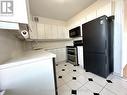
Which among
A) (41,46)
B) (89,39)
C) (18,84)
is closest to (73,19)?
(89,39)

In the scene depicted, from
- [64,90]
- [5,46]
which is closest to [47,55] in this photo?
[5,46]

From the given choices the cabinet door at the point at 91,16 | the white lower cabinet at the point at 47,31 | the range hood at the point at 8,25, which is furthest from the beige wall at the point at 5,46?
the cabinet door at the point at 91,16

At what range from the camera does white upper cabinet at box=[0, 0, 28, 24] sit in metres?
0.65

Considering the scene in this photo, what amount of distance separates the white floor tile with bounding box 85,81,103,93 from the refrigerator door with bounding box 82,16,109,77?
438 millimetres

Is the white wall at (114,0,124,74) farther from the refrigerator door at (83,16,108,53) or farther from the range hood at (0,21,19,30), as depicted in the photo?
the range hood at (0,21,19,30)

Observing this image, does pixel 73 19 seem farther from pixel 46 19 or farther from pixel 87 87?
pixel 87 87

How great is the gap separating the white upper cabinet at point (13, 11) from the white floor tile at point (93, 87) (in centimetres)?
181

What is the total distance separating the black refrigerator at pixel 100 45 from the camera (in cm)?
184

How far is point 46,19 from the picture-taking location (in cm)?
351

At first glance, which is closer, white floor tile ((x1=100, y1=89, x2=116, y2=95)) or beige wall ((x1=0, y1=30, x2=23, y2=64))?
beige wall ((x1=0, y1=30, x2=23, y2=64))

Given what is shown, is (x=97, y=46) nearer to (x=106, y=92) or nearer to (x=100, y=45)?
(x=100, y=45)

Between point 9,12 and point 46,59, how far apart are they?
2.06 feet

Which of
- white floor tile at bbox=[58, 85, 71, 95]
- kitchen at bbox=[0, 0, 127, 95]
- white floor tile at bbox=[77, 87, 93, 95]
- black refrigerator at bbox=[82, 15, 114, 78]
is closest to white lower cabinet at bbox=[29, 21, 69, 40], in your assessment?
kitchen at bbox=[0, 0, 127, 95]

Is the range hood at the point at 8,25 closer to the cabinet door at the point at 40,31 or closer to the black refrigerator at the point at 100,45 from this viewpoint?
the black refrigerator at the point at 100,45
